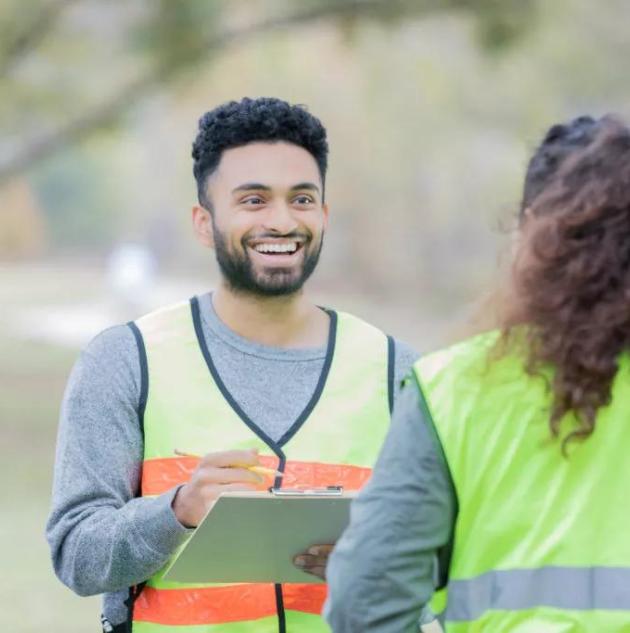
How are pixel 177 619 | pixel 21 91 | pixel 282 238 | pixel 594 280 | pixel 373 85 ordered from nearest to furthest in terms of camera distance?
pixel 594 280 < pixel 177 619 < pixel 282 238 < pixel 21 91 < pixel 373 85

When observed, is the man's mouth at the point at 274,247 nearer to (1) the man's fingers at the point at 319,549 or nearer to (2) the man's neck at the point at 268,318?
(2) the man's neck at the point at 268,318

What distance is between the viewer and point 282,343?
9.59 ft

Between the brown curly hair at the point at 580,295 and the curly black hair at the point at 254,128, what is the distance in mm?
1084

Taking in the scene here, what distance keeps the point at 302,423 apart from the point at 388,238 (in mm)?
28803

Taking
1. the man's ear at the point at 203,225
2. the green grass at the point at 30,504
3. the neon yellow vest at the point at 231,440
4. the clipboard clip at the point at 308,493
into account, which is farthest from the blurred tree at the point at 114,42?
the clipboard clip at the point at 308,493

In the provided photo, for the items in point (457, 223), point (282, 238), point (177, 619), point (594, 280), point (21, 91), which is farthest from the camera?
point (457, 223)

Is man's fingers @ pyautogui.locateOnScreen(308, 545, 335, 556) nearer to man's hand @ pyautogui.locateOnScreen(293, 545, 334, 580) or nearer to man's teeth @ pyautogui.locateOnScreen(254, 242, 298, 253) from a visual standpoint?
man's hand @ pyautogui.locateOnScreen(293, 545, 334, 580)

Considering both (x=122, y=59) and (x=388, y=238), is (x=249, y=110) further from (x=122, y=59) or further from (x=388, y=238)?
(x=388, y=238)

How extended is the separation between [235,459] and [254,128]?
2.38 feet

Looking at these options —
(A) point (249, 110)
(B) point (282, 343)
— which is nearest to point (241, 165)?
(A) point (249, 110)

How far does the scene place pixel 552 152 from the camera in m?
2.04

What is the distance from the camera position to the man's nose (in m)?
2.87

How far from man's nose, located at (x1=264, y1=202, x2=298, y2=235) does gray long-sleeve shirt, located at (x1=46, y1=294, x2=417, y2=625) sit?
20 centimetres

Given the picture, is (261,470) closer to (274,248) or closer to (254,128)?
(274,248)
